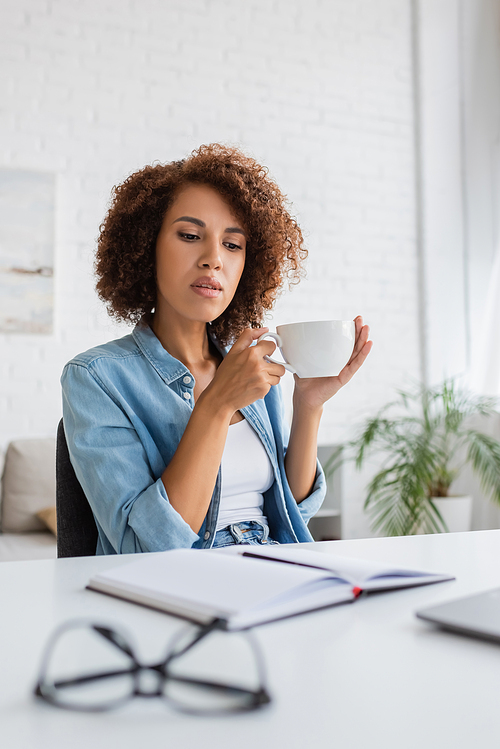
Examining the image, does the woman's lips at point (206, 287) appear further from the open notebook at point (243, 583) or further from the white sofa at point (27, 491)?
the white sofa at point (27, 491)

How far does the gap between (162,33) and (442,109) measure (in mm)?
1573

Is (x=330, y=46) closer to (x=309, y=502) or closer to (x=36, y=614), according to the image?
(x=309, y=502)

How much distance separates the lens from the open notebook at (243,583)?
1.61 ft

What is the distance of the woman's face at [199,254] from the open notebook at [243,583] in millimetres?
638

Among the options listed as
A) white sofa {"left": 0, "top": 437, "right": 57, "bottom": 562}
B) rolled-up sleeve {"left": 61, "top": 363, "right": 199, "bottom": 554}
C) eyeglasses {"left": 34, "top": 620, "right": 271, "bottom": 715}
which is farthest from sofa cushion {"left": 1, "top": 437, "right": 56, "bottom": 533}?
eyeglasses {"left": 34, "top": 620, "right": 271, "bottom": 715}

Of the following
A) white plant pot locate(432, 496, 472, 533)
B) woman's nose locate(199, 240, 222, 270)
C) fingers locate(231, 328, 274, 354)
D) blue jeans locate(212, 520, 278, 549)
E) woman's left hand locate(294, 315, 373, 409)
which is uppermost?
woman's nose locate(199, 240, 222, 270)

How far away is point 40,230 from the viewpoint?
9.86 ft

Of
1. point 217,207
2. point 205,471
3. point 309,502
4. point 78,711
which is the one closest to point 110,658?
point 78,711

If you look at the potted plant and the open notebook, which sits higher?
the open notebook

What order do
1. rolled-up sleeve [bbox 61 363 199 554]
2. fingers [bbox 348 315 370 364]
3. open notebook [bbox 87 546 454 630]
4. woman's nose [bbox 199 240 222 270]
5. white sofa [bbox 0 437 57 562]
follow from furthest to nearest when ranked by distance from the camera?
1. white sofa [bbox 0 437 57 562]
2. woman's nose [bbox 199 240 222 270]
3. fingers [bbox 348 315 370 364]
4. rolled-up sleeve [bbox 61 363 199 554]
5. open notebook [bbox 87 546 454 630]

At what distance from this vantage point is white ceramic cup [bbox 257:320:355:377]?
3.08 feet

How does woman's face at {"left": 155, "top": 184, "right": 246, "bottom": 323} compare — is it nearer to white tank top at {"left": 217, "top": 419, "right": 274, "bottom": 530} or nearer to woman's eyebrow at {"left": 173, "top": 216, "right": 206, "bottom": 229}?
woman's eyebrow at {"left": 173, "top": 216, "right": 206, "bottom": 229}

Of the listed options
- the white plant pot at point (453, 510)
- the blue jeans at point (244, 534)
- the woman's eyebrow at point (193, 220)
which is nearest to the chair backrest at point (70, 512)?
the blue jeans at point (244, 534)

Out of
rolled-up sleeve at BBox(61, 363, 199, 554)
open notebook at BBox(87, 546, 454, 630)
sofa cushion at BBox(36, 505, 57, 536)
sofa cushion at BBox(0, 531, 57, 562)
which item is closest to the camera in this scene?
open notebook at BBox(87, 546, 454, 630)
